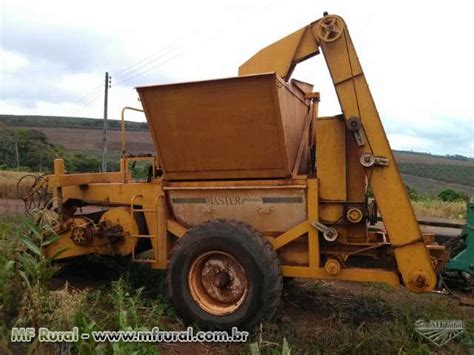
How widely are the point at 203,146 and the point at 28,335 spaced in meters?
2.41

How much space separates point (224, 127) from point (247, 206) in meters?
0.86

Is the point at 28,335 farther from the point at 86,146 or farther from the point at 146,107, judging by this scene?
the point at 86,146

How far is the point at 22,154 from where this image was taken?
32.6 meters

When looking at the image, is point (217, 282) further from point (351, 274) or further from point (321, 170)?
point (321, 170)

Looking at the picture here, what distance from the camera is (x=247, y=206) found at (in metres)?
5.23

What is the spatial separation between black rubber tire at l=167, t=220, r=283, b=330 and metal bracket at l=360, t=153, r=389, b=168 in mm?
1223

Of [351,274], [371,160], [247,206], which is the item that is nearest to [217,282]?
[247,206]

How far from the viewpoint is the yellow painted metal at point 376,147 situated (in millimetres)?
4723

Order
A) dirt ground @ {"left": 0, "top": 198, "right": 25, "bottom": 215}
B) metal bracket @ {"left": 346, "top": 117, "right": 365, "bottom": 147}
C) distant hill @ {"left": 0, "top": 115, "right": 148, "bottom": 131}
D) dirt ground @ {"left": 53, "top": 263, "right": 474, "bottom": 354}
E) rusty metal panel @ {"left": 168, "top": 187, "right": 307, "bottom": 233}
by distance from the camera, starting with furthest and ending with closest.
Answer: distant hill @ {"left": 0, "top": 115, "right": 148, "bottom": 131} → dirt ground @ {"left": 0, "top": 198, "right": 25, "bottom": 215} → rusty metal panel @ {"left": 168, "top": 187, "right": 307, "bottom": 233} → metal bracket @ {"left": 346, "top": 117, "right": 365, "bottom": 147} → dirt ground @ {"left": 53, "top": 263, "right": 474, "bottom": 354}

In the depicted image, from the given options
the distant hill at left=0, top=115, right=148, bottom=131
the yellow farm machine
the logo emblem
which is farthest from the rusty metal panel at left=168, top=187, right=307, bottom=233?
the distant hill at left=0, top=115, right=148, bottom=131

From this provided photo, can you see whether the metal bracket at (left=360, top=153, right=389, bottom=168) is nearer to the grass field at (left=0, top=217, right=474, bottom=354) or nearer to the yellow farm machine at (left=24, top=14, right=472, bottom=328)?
the yellow farm machine at (left=24, top=14, right=472, bottom=328)

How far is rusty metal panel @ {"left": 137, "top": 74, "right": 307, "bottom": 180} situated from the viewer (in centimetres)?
489

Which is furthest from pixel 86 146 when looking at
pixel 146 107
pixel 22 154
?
pixel 146 107

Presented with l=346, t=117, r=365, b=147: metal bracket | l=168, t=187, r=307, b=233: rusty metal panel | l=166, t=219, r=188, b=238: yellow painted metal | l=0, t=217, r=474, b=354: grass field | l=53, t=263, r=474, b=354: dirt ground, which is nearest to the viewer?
l=0, t=217, r=474, b=354: grass field
